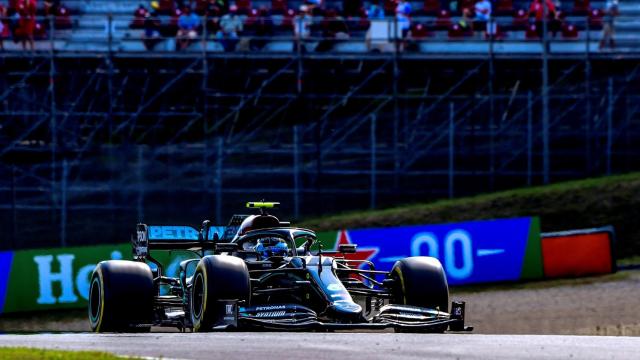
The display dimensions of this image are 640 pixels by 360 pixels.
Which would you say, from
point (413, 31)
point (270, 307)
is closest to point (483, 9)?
point (413, 31)

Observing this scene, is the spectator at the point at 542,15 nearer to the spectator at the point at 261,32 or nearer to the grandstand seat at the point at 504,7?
the grandstand seat at the point at 504,7

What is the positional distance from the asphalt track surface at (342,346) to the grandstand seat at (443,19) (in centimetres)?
1767

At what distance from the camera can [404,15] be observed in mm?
35062

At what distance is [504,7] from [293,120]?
538 centimetres

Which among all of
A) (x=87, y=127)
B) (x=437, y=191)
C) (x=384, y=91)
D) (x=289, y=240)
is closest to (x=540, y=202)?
(x=437, y=191)

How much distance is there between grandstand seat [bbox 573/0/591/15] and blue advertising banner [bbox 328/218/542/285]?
709 cm

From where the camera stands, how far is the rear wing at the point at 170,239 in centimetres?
2120

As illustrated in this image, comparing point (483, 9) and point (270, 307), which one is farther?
point (483, 9)

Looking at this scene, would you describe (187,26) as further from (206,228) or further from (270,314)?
(270,314)

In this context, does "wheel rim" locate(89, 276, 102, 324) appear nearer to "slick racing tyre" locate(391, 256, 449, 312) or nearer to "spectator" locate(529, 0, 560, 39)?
"slick racing tyre" locate(391, 256, 449, 312)

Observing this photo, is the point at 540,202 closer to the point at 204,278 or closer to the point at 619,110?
the point at 619,110

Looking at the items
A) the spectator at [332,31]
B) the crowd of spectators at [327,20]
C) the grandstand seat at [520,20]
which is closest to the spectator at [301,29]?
the crowd of spectators at [327,20]

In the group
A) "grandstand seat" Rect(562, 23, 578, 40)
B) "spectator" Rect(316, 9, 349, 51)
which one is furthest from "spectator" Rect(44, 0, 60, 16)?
"grandstand seat" Rect(562, 23, 578, 40)

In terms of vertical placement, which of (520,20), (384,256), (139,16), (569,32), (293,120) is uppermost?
(139,16)
